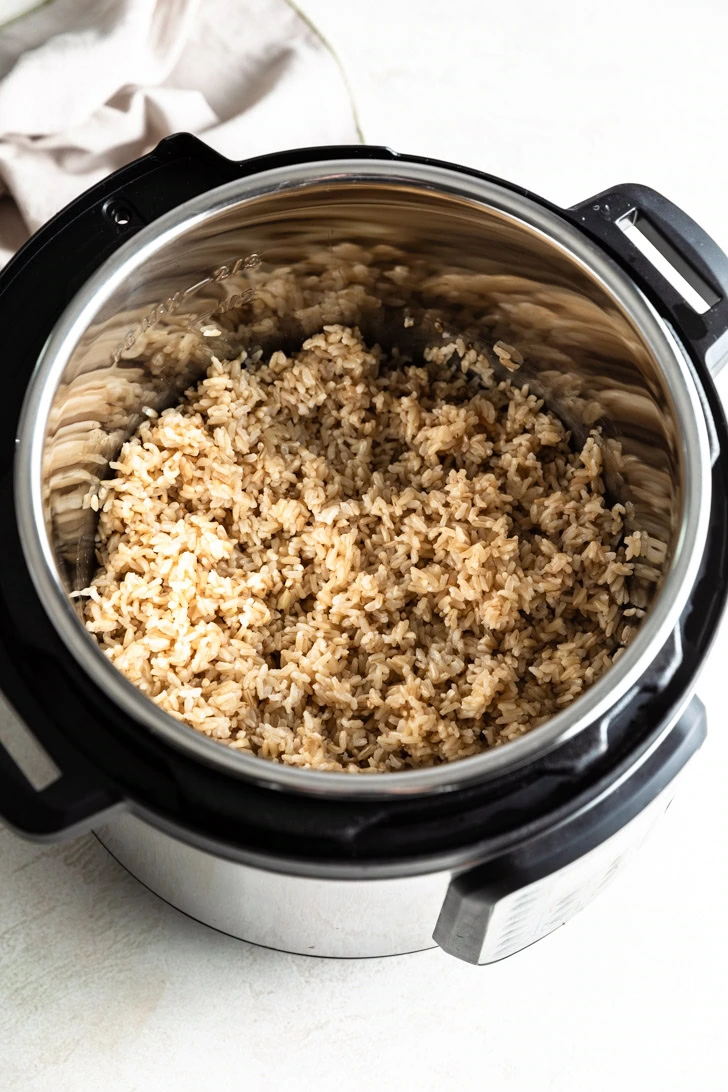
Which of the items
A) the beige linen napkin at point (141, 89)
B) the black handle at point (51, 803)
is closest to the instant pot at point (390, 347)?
the black handle at point (51, 803)

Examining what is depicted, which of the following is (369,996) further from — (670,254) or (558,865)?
(670,254)

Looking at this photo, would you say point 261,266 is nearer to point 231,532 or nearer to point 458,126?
point 231,532

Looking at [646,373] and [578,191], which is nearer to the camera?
[646,373]

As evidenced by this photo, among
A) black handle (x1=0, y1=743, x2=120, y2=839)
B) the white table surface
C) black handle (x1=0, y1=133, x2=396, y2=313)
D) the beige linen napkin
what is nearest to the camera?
black handle (x1=0, y1=743, x2=120, y2=839)

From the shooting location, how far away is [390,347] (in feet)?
5.24

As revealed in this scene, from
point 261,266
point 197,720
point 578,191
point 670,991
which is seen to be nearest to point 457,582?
point 197,720

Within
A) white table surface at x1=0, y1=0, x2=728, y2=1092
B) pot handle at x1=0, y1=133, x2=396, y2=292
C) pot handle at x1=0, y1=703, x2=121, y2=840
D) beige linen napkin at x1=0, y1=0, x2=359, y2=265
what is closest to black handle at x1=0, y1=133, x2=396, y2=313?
pot handle at x1=0, y1=133, x2=396, y2=292

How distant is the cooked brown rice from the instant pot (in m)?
0.06

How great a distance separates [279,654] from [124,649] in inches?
7.7

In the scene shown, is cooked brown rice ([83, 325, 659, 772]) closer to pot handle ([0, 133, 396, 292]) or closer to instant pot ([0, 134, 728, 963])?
instant pot ([0, 134, 728, 963])

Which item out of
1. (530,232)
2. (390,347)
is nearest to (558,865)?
(530,232)

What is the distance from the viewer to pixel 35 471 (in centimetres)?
111

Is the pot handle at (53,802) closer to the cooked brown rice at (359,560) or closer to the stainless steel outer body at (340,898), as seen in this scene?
the stainless steel outer body at (340,898)

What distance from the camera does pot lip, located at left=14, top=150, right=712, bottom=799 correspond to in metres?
0.97
